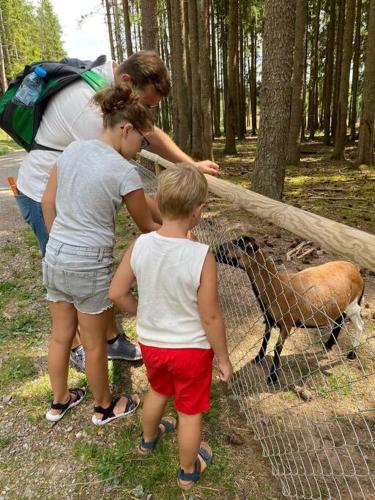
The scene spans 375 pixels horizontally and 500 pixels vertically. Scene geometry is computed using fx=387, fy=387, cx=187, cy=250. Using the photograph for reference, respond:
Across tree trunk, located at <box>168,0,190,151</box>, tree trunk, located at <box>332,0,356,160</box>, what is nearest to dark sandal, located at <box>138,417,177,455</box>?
tree trunk, located at <box>332,0,356,160</box>

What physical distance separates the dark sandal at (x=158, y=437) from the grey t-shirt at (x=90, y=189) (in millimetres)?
1268

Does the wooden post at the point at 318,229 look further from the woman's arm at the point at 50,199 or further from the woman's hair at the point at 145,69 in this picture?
the woman's arm at the point at 50,199

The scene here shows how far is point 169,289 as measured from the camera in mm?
1822

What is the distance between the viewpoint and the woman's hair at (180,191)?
5.74 ft

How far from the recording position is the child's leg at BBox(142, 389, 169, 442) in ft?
7.08

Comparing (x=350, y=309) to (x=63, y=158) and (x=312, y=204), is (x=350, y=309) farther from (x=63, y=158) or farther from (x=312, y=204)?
(x=312, y=204)

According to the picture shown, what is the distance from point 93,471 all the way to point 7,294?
2968 mm

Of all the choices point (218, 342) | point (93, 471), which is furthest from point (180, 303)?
point (93, 471)

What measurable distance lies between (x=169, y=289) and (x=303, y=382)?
1.88m

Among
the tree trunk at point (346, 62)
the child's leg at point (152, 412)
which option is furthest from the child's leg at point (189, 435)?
the tree trunk at point (346, 62)

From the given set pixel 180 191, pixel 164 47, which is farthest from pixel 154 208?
pixel 164 47

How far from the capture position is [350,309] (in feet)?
10.6

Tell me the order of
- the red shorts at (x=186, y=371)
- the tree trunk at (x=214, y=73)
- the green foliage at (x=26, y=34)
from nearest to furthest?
the red shorts at (x=186, y=371), the tree trunk at (x=214, y=73), the green foliage at (x=26, y=34)

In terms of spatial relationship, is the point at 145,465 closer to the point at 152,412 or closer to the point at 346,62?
the point at 152,412
